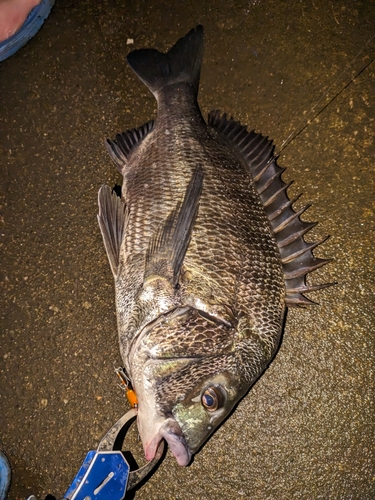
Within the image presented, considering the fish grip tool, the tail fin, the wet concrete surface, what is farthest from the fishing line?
the fish grip tool

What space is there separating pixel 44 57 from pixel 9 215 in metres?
1.20

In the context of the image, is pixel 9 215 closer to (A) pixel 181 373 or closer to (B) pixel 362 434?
(A) pixel 181 373

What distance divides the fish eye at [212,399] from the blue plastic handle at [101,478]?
55cm

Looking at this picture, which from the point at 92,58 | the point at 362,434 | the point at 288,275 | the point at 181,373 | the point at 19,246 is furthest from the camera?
the point at 92,58

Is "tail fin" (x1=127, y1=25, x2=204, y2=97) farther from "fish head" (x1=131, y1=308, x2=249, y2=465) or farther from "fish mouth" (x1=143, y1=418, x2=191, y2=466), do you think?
"fish mouth" (x1=143, y1=418, x2=191, y2=466)

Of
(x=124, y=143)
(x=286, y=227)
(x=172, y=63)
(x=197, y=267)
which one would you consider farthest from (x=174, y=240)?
(x=172, y=63)

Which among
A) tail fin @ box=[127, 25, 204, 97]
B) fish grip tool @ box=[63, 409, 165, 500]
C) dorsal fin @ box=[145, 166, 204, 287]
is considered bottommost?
fish grip tool @ box=[63, 409, 165, 500]

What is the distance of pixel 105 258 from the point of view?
255cm

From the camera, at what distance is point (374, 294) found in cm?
235

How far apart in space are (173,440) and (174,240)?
36.6 inches

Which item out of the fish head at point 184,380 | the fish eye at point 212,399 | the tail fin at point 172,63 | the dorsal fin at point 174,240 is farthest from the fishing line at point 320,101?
the fish eye at point 212,399

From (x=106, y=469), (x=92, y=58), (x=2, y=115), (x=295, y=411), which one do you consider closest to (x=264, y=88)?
(x=92, y=58)

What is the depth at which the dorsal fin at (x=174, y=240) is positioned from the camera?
1852mm

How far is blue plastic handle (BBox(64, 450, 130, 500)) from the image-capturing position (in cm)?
176
